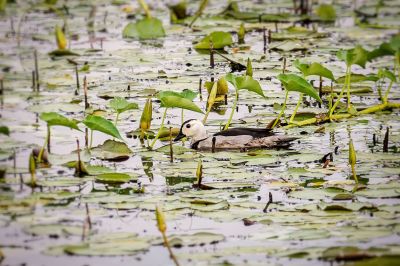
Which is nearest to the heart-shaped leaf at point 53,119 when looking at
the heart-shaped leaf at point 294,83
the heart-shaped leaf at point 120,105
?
the heart-shaped leaf at point 120,105

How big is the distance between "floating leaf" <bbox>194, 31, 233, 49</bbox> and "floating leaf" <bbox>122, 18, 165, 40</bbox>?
105cm

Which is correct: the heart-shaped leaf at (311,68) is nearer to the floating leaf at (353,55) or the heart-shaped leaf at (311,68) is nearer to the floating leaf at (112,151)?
the floating leaf at (353,55)

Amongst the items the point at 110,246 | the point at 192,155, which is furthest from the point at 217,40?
the point at 110,246

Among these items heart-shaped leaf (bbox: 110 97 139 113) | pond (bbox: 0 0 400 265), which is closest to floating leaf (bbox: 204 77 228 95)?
pond (bbox: 0 0 400 265)

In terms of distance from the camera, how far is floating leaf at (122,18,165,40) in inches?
429

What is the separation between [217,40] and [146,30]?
146cm

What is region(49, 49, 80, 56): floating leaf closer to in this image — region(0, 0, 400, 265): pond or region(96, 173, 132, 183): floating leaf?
region(0, 0, 400, 265): pond

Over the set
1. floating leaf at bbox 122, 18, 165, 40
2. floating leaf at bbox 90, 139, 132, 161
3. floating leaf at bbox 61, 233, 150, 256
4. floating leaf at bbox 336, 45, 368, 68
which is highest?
floating leaf at bbox 122, 18, 165, 40

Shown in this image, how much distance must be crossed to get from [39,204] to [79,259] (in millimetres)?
836

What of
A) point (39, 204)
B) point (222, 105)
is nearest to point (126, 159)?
point (39, 204)

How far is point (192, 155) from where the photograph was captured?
21.0ft

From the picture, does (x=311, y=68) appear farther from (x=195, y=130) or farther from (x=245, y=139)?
(x=195, y=130)

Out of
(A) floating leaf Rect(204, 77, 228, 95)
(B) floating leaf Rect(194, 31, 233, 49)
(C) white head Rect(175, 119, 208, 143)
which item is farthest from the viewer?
(B) floating leaf Rect(194, 31, 233, 49)

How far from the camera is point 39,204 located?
518 centimetres
